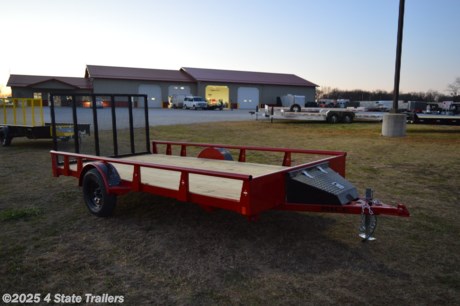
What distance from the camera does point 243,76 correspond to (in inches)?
2394

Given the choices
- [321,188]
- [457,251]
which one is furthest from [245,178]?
[457,251]

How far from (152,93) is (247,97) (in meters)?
15.3

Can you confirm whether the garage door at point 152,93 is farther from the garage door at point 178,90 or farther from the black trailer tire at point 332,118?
the black trailer tire at point 332,118

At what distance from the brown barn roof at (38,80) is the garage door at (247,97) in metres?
23.7

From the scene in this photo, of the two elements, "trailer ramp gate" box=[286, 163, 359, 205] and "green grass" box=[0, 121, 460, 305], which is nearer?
"green grass" box=[0, 121, 460, 305]

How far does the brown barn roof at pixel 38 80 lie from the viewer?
54.2 m

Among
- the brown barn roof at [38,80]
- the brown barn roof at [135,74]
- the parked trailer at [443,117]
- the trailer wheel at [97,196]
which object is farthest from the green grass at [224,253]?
the brown barn roof at [38,80]

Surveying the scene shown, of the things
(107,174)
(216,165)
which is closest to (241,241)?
(216,165)

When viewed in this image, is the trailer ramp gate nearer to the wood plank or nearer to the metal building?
the wood plank

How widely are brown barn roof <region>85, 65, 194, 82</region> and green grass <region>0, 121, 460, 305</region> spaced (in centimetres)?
4795

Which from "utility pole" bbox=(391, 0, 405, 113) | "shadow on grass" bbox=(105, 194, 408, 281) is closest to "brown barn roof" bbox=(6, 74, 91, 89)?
"utility pole" bbox=(391, 0, 405, 113)

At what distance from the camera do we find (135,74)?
53656 millimetres

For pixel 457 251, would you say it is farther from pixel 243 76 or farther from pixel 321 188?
pixel 243 76

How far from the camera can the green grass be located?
3.22 metres
